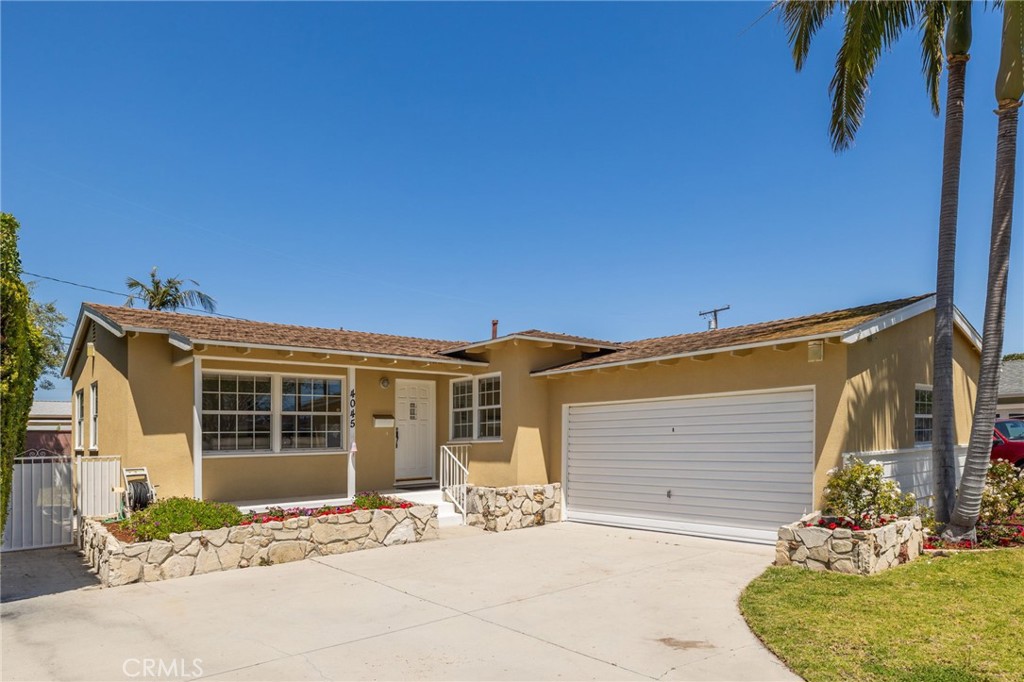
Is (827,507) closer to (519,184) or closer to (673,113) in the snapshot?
(673,113)

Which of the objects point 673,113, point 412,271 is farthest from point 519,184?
point 412,271

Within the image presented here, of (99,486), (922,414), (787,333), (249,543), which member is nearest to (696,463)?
(787,333)

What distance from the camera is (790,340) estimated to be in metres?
8.80

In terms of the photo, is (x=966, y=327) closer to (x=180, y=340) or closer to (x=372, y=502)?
(x=372, y=502)

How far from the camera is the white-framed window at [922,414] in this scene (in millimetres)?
10609

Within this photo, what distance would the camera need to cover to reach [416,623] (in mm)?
5883

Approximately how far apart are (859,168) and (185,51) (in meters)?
13.7

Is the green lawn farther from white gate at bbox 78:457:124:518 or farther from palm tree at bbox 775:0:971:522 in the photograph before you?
white gate at bbox 78:457:124:518

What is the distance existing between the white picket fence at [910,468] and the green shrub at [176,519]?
8.85 m

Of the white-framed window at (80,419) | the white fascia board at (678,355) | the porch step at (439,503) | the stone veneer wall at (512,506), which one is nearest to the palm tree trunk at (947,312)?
the white fascia board at (678,355)

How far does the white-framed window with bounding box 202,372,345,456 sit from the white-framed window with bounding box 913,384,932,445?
10.5 m

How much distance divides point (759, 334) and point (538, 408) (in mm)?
4631

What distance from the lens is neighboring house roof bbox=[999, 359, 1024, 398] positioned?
20.8 meters

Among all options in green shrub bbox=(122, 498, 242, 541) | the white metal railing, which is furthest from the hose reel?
the white metal railing
